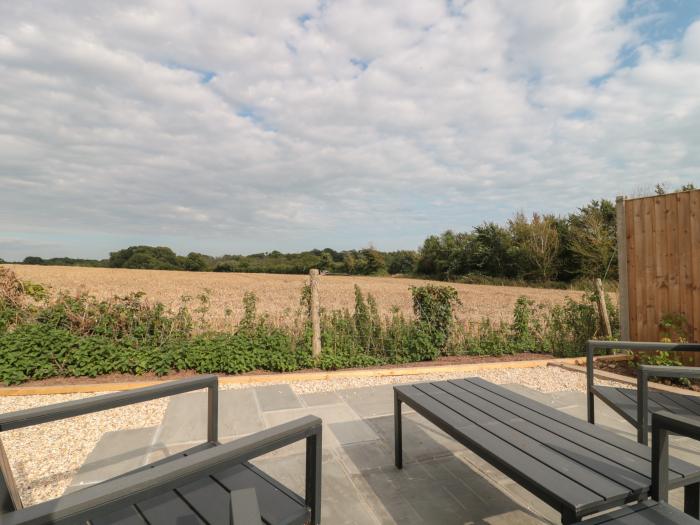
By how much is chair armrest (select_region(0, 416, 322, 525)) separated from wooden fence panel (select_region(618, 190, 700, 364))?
17.3 feet

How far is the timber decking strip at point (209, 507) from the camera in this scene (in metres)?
1.37

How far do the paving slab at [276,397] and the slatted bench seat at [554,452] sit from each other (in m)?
1.90

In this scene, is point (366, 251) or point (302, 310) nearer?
point (302, 310)

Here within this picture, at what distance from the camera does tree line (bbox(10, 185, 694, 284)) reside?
22.0m

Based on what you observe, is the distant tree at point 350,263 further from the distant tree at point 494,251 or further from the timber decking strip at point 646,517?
the timber decking strip at point 646,517

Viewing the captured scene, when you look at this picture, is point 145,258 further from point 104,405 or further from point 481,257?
point 104,405

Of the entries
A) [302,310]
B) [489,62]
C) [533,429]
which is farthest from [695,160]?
[533,429]

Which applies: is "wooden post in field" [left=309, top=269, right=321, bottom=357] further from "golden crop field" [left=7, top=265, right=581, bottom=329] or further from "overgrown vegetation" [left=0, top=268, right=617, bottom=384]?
"golden crop field" [left=7, top=265, right=581, bottom=329]

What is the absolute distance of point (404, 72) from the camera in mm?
6504

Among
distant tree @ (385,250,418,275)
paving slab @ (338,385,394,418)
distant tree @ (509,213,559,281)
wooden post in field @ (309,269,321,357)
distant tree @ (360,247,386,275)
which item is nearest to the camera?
paving slab @ (338,385,394,418)

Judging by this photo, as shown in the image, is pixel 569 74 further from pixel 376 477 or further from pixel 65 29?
pixel 65 29

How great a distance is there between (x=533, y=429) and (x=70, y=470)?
3008 millimetres

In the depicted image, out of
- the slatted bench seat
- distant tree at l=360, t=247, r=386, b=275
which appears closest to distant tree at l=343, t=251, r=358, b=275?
distant tree at l=360, t=247, r=386, b=275

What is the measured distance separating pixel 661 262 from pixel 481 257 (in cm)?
2537
